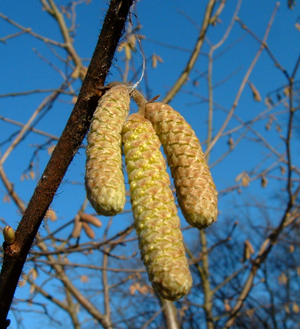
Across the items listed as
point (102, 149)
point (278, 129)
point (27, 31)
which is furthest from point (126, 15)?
point (278, 129)

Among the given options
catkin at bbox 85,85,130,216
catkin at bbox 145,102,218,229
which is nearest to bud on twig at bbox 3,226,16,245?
catkin at bbox 85,85,130,216

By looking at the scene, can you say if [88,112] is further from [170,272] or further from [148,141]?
[170,272]

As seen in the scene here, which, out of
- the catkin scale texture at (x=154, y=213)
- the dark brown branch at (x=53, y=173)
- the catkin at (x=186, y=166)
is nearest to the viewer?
the catkin scale texture at (x=154, y=213)

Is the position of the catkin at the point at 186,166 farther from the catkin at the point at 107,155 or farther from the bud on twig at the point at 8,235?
the bud on twig at the point at 8,235

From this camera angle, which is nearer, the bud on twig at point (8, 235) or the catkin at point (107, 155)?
the catkin at point (107, 155)

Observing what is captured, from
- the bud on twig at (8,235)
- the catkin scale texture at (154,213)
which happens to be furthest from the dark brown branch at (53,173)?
the catkin scale texture at (154,213)

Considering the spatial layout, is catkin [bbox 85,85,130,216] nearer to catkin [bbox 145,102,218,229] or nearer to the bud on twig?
catkin [bbox 145,102,218,229]

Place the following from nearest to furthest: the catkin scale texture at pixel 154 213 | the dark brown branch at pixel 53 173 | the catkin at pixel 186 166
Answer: the catkin scale texture at pixel 154 213 → the catkin at pixel 186 166 → the dark brown branch at pixel 53 173
